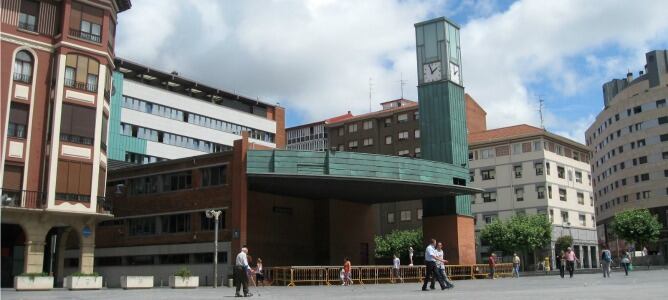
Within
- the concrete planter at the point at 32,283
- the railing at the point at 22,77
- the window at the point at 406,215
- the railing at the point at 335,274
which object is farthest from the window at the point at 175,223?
the window at the point at 406,215

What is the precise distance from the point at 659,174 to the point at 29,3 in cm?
8411

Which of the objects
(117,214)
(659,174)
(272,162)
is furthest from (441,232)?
(659,174)

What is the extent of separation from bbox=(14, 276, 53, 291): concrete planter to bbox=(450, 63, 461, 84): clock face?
30088mm

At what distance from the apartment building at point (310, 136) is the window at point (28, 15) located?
228 ft

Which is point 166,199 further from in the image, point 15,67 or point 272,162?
point 15,67

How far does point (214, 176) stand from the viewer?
4169 cm

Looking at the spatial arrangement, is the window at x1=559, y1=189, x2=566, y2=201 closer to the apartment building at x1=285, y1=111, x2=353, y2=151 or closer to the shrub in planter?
the apartment building at x1=285, y1=111, x2=353, y2=151

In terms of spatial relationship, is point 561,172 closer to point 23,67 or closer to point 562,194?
point 562,194

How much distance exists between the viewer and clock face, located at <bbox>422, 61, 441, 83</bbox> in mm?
47969

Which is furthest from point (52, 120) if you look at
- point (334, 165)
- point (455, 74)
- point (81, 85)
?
point (455, 74)

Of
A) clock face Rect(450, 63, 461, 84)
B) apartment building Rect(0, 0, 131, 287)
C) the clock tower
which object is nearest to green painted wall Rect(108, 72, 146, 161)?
apartment building Rect(0, 0, 131, 287)

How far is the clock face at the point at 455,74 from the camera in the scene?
1893 inches

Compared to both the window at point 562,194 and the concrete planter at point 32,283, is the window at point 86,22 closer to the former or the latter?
the concrete planter at point 32,283

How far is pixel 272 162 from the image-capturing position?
38.1 metres
